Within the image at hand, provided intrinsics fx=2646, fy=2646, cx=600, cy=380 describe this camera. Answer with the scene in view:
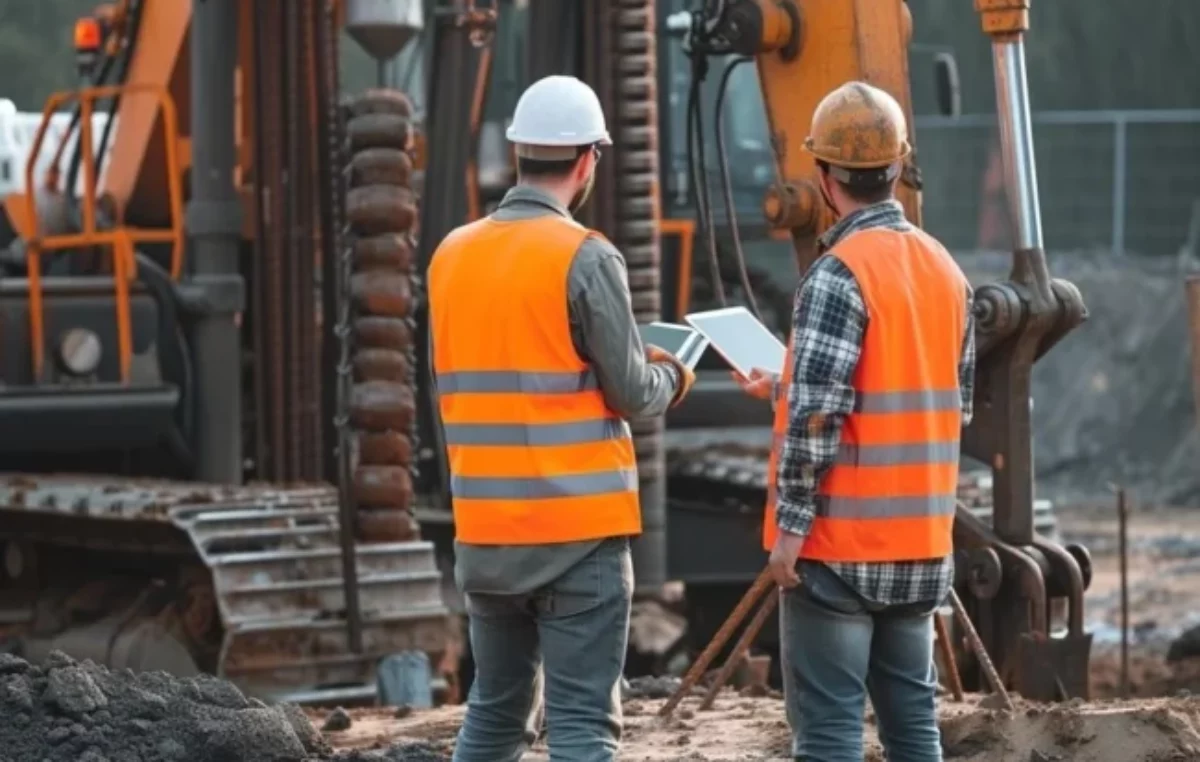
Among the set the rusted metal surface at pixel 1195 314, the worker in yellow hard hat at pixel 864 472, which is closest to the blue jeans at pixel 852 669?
the worker in yellow hard hat at pixel 864 472

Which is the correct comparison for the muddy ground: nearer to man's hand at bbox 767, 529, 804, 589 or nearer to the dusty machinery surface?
man's hand at bbox 767, 529, 804, 589

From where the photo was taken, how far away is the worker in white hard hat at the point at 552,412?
218 inches

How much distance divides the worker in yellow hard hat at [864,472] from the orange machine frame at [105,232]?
5.79 m

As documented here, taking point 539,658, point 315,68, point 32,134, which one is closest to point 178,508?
point 315,68

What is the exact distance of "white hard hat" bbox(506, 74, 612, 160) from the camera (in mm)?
5594

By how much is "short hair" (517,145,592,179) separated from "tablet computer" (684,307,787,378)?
2.22 feet

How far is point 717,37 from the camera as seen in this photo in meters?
8.04

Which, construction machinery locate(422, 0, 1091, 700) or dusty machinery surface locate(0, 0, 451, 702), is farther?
dusty machinery surface locate(0, 0, 451, 702)

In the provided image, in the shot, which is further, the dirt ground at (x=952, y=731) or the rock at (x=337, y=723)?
the rock at (x=337, y=723)

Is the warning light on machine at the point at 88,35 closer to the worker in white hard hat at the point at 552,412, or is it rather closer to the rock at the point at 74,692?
the rock at the point at 74,692

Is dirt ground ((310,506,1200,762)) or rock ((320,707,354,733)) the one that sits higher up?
dirt ground ((310,506,1200,762))

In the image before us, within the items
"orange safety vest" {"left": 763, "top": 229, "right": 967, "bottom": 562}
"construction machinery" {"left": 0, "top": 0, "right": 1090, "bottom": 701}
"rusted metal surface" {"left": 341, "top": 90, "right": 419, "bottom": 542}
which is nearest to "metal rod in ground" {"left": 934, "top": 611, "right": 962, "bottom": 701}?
"construction machinery" {"left": 0, "top": 0, "right": 1090, "bottom": 701}

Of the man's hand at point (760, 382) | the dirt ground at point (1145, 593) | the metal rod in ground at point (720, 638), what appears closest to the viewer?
the man's hand at point (760, 382)

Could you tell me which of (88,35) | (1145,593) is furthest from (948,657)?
A: (1145,593)
